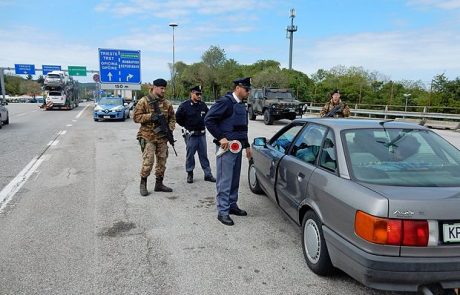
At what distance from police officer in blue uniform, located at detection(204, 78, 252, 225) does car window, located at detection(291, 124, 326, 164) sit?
737 mm

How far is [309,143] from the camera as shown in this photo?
3.72m

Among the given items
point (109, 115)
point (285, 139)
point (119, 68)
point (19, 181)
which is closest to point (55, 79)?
point (119, 68)

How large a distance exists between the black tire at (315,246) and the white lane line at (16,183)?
13.1 ft

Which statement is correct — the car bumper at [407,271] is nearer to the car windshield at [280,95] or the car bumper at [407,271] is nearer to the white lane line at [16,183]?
the white lane line at [16,183]

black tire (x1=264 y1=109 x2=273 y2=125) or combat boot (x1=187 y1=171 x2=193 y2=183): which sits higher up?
black tire (x1=264 y1=109 x2=273 y2=125)

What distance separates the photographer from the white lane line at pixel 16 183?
207 inches

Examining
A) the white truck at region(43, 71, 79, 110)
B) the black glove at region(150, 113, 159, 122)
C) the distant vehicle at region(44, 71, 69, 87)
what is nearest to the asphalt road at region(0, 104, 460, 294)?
the black glove at region(150, 113, 159, 122)

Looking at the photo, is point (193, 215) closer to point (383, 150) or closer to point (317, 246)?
point (317, 246)

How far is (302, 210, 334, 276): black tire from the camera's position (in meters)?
3.01

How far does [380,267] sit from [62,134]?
13420 millimetres

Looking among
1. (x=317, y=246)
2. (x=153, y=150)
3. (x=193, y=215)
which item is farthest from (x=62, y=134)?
(x=317, y=246)

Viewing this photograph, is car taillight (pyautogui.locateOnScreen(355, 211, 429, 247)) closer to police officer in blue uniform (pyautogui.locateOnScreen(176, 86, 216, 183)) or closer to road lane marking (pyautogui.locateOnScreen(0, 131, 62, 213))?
police officer in blue uniform (pyautogui.locateOnScreen(176, 86, 216, 183))

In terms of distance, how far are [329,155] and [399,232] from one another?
1005mm

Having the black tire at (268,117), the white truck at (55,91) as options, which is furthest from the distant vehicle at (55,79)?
the black tire at (268,117)
